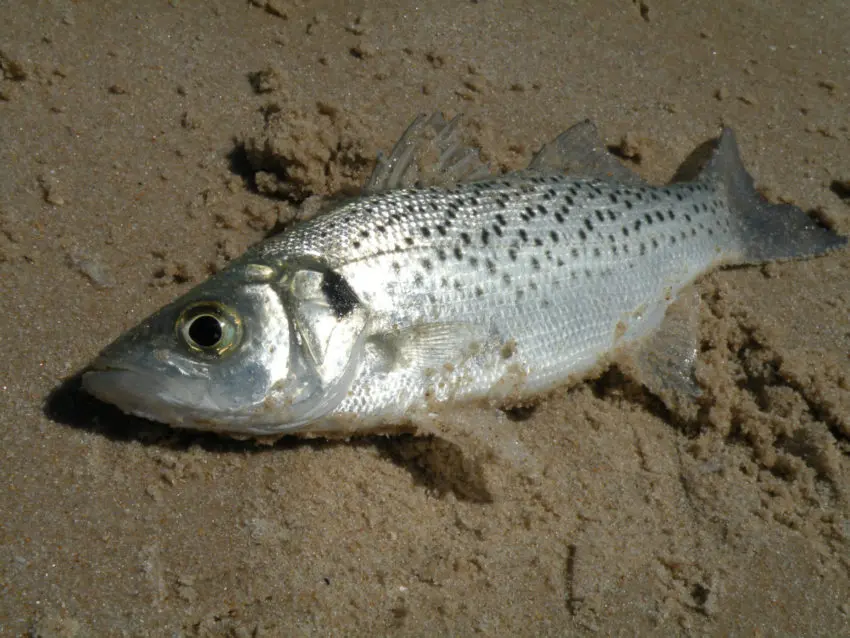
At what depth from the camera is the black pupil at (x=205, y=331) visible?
270 cm

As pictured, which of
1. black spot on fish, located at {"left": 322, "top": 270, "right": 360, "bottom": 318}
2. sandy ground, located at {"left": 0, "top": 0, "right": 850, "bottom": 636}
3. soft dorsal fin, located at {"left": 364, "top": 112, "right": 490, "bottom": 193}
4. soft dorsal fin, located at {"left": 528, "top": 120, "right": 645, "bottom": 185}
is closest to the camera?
sandy ground, located at {"left": 0, "top": 0, "right": 850, "bottom": 636}

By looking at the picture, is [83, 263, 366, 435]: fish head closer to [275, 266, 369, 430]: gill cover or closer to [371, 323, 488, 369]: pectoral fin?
[275, 266, 369, 430]: gill cover

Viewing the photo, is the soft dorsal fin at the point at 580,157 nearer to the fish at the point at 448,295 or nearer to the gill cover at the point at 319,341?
the fish at the point at 448,295

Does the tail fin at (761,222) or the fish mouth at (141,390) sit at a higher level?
the tail fin at (761,222)

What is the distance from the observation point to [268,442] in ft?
9.77

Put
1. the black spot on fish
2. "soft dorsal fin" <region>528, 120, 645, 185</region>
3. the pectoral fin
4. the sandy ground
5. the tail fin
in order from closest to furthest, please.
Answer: the sandy ground, the black spot on fish, the pectoral fin, "soft dorsal fin" <region>528, 120, 645, 185</region>, the tail fin

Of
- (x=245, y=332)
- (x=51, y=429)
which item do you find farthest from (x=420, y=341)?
(x=51, y=429)

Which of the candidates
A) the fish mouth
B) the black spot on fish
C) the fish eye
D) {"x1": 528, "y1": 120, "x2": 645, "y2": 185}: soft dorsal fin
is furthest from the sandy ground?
the black spot on fish

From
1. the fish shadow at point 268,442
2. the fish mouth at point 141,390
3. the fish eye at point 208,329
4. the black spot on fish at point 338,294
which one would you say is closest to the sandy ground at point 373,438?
the fish shadow at point 268,442

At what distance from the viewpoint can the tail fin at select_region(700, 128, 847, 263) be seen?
13.3 ft

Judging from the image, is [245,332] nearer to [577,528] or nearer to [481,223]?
[481,223]

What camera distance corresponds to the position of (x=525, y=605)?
2895 mm

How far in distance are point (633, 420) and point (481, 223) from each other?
139 centimetres

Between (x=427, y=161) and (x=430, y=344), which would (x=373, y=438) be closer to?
(x=430, y=344)
